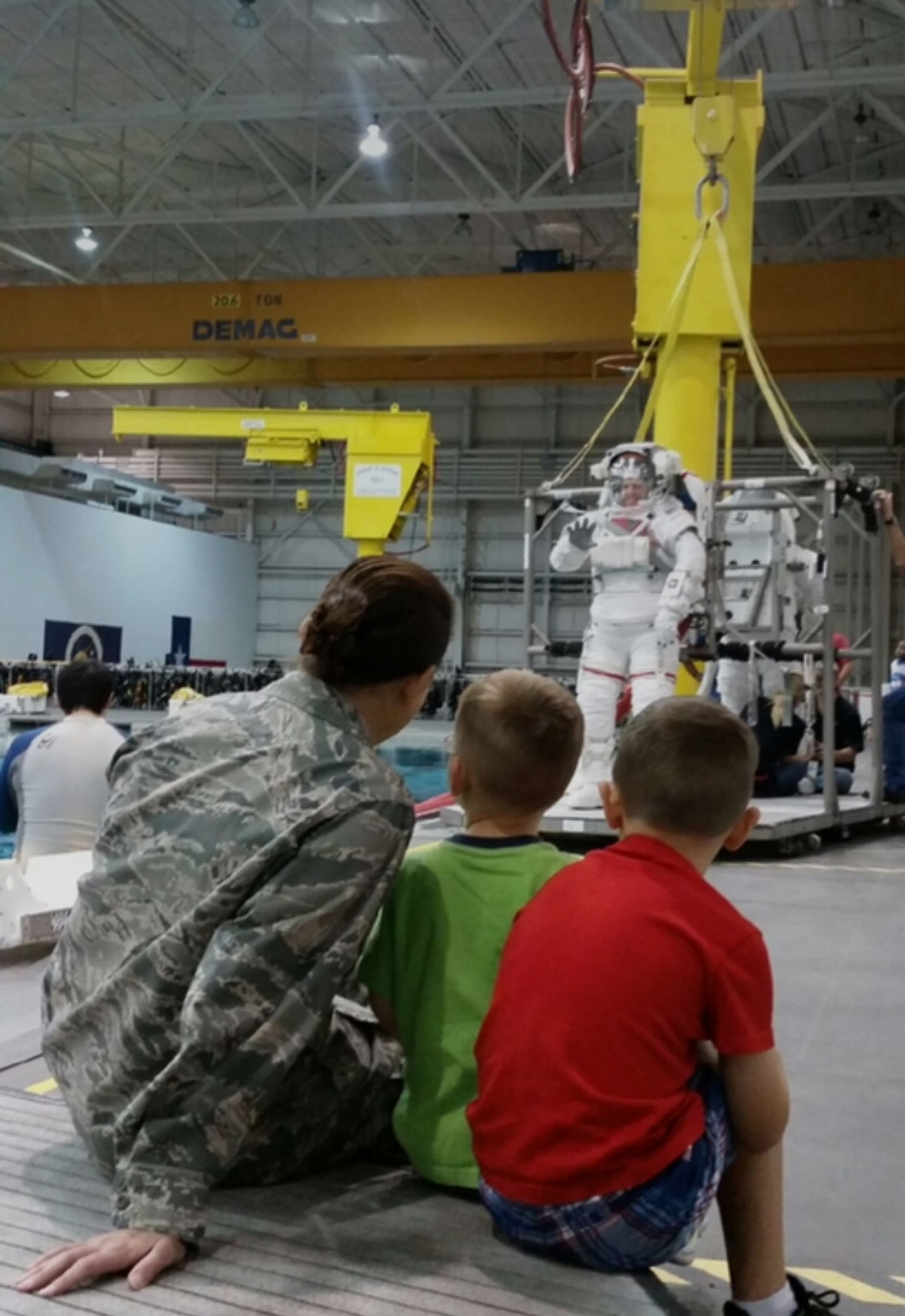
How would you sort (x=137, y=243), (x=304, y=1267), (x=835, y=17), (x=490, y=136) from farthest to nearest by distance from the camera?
(x=137, y=243) < (x=490, y=136) < (x=835, y=17) < (x=304, y=1267)

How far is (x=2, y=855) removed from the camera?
27.2 feet

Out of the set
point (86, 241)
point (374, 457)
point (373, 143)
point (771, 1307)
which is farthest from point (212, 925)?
point (86, 241)

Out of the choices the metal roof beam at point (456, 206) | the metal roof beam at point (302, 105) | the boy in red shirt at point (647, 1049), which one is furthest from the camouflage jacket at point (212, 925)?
the metal roof beam at point (456, 206)

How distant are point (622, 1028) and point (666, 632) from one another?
5.18 metres

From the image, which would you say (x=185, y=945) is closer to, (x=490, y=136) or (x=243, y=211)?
(x=243, y=211)

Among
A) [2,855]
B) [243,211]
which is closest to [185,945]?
[2,855]

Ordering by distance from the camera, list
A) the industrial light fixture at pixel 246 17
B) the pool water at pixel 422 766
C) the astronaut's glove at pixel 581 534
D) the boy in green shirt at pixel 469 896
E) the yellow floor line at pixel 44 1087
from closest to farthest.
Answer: the boy in green shirt at pixel 469 896, the yellow floor line at pixel 44 1087, the astronaut's glove at pixel 581 534, the industrial light fixture at pixel 246 17, the pool water at pixel 422 766

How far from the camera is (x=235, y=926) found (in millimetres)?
1590

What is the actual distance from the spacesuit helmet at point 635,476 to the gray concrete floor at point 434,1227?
385 centimetres

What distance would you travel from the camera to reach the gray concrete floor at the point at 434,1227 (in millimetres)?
1524

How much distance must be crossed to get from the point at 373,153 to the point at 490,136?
3.64m

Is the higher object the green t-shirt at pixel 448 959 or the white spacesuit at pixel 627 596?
the white spacesuit at pixel 627 596

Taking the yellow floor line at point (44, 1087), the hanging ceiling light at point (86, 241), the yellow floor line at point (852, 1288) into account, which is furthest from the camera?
the hanging ceiling light at point (86, 241)

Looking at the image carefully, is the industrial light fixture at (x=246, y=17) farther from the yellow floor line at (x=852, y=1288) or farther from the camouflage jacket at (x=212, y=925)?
the yellow floor line at (x=852, y=1288)
